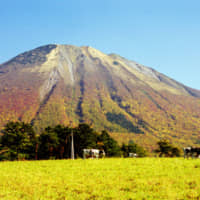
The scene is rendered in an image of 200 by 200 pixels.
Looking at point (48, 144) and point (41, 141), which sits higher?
point (41, 141)

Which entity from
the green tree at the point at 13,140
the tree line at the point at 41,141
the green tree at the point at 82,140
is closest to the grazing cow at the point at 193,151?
the tree line at the point at 41,141

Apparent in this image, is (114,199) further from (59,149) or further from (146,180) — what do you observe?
(59,149)

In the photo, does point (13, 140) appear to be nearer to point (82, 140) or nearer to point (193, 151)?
point (82, 140)

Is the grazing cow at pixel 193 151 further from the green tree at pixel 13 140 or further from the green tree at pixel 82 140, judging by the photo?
the green tree at pixel 13 140

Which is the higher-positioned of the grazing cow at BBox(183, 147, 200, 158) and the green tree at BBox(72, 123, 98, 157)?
the green tree at BBox(72, 123, 98, 157)

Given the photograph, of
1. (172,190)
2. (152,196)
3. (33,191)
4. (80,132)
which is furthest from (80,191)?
(80,132)

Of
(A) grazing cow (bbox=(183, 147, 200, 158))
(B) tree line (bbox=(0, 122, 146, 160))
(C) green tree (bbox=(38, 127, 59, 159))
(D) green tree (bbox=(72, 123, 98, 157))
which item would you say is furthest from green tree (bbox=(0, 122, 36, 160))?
(A) grazing cow (bbox=(183, 147, 200, 158))

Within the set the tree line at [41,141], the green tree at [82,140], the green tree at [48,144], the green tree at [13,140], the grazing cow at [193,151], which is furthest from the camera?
the green tree at [82,140]

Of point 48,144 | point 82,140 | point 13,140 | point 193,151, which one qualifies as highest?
point 82,140

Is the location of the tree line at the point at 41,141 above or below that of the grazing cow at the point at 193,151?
above

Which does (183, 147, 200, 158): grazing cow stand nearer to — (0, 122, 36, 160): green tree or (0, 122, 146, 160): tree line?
(0, 122, 146, 160): tree line

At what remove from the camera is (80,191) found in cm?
1341

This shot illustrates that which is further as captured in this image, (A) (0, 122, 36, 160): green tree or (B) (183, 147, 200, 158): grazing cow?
(A) (0, 122, 36, 160): green tree

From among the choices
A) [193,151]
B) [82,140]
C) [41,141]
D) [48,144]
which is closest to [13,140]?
[48,144]
